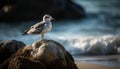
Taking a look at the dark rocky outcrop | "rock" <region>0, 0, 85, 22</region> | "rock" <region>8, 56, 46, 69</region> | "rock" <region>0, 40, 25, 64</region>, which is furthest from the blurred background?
"rock" <region>8, 56, 46, 69</region>

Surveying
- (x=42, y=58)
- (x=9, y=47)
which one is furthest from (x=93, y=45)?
(x=42, y=58)

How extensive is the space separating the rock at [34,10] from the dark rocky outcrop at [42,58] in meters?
2.83

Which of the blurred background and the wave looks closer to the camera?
the wave

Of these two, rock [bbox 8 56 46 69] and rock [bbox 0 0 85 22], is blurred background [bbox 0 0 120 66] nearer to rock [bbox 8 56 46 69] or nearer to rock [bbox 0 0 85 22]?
rock [bbox 0 0 85 22]

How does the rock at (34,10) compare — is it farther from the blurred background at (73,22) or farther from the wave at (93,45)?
the wave at (93,45)

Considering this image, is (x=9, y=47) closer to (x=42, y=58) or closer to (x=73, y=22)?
(x=42, y=58)

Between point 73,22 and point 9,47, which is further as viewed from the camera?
point 73,22

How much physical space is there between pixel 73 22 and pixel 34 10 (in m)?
0.72


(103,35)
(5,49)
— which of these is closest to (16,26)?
(103,35)

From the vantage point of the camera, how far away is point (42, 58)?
431 cm

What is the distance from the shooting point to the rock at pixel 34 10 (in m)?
7.38

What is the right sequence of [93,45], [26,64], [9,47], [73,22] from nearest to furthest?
[26,64] < [9,47] < [93,45] < [73,22]

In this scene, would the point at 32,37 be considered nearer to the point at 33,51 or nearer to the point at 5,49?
the point at 5,49

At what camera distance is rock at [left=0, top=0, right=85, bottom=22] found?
7.38m
